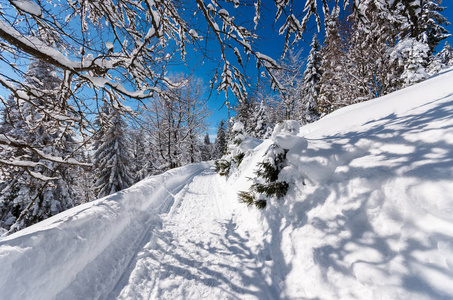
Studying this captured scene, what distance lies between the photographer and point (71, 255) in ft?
7.88

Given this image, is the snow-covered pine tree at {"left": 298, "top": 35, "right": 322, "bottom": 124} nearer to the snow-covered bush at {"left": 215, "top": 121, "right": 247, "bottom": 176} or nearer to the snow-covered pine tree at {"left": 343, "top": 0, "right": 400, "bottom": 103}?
the snow-covered pine tree at {"left": 343, "top": 0, "right": 400, "bottom": 103}

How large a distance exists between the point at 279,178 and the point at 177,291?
2651mm

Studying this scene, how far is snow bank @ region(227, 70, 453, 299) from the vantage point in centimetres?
149

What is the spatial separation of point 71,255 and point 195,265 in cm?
184

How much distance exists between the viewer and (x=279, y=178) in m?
3.61

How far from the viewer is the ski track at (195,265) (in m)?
2.33

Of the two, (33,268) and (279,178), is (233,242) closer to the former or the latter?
(279,178)

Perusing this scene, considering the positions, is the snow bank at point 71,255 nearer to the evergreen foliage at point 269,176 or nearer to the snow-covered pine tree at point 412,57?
the evergreen foliage at point 269,176

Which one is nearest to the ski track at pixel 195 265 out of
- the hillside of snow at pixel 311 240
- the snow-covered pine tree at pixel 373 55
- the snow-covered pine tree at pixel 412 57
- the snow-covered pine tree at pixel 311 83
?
the hillside of snow at pixel 311 240

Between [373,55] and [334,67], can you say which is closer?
[373,55]

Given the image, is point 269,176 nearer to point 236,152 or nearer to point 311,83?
point 236,152

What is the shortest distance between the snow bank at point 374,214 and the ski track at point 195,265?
0.36m

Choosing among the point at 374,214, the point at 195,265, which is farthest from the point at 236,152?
the point at 374,214

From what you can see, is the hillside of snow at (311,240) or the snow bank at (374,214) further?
the hillside of snow at (311,240)
